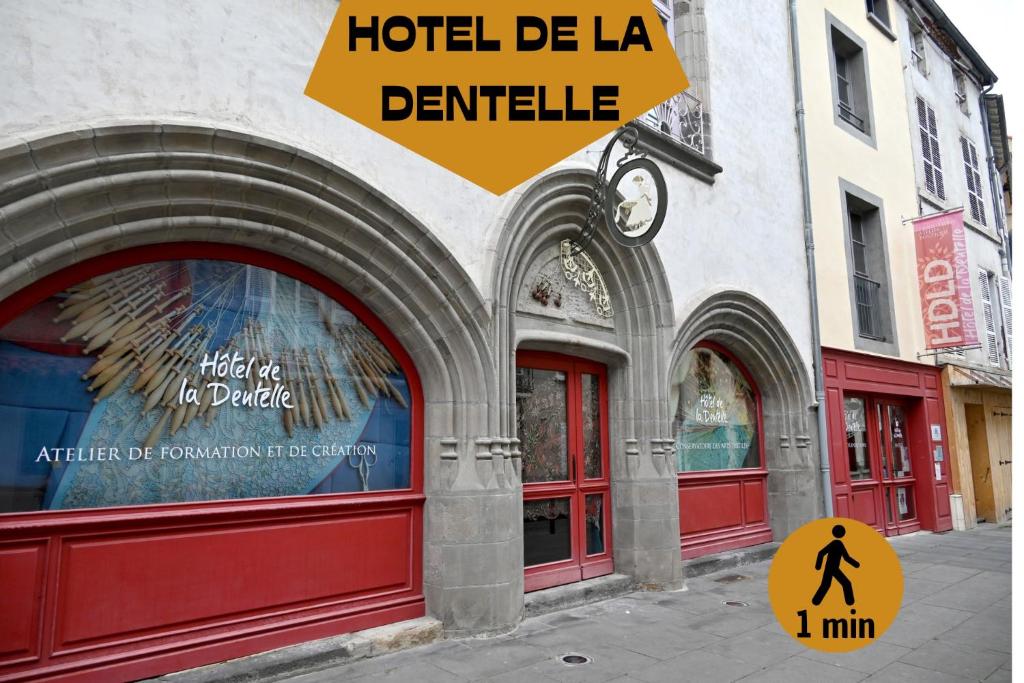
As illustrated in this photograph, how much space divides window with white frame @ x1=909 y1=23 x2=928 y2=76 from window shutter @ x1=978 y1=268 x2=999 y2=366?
415 centimetres

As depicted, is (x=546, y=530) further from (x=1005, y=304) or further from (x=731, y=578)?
(x=1005, y=304)

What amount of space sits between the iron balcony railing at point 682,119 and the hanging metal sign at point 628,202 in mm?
1038

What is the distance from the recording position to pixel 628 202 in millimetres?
6219

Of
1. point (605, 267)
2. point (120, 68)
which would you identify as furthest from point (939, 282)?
point (120, 68)

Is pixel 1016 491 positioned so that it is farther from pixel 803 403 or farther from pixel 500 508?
pixel 803 403

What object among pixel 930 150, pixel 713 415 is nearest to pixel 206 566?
pixel 713 415

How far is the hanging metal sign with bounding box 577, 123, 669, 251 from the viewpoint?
18.1 ft

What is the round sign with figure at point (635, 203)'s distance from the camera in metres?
5.48

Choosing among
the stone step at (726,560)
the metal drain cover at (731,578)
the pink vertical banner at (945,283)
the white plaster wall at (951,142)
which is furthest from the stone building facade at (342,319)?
the white plaster wall at (951,142)

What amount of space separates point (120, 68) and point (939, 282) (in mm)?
11447

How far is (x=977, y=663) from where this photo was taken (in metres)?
4.35

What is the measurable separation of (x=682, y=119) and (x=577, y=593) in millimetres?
5297

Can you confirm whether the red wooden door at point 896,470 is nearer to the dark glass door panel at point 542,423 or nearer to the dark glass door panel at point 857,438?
the dark glass door panel at point 857,438

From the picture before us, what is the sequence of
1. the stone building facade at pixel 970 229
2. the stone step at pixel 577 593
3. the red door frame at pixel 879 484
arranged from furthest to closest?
the stone building facade at pixel 970 229
the red door frame at pixel 879 484
the stone step at pixel 577 593
